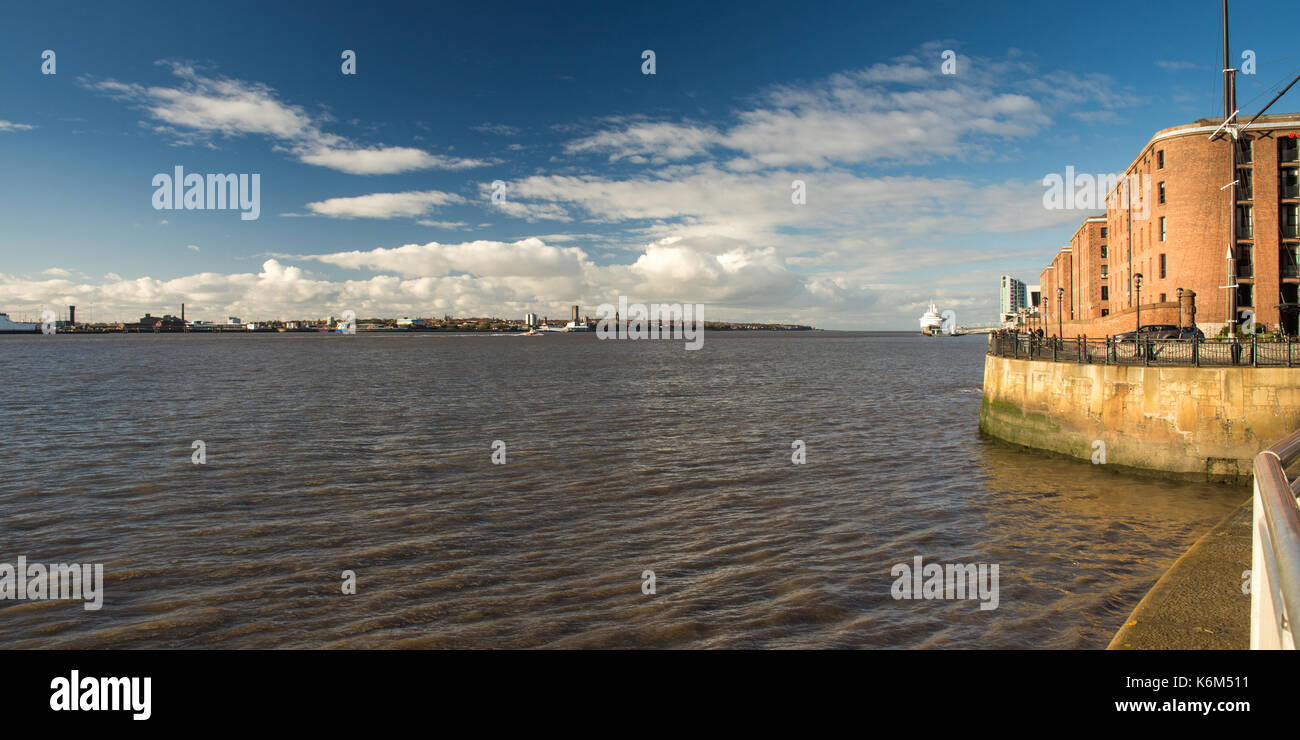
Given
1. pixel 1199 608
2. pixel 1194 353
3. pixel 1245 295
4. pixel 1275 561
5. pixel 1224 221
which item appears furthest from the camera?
pixel 1245 295

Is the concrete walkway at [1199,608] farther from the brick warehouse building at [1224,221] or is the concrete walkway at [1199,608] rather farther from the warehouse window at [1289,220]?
the warehouse window at [1289,220]

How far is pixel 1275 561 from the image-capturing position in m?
3.31

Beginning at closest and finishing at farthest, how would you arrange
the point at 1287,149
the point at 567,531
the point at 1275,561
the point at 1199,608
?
the point at 1275,561, the point at 1199,608, the point at 567,531, the point at 1287,149

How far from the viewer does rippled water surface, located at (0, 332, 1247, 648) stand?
9555 millimetres

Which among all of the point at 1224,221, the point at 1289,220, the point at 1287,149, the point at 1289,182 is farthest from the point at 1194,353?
the point at 1287,149

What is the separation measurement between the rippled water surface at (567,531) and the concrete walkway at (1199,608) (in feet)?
4.69

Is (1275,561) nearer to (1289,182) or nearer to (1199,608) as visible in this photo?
(1199,608)

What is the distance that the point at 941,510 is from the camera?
16000mm

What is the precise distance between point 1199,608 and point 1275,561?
5399 mm

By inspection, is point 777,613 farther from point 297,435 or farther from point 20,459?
point 20,459

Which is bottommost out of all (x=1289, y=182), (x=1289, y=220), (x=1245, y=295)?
(x=1245, y=295)

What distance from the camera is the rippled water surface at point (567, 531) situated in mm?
9555

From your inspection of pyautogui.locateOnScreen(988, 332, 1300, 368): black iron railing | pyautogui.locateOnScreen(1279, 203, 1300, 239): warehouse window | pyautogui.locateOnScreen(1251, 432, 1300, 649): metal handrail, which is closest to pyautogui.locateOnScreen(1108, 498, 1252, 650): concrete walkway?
pyautogui.locateOnScreen(1251, 432, 1300, 649): metal handrail

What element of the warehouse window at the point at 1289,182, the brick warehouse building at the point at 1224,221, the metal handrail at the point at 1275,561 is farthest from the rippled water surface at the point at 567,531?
the warehouse window at the point at 1289,182
